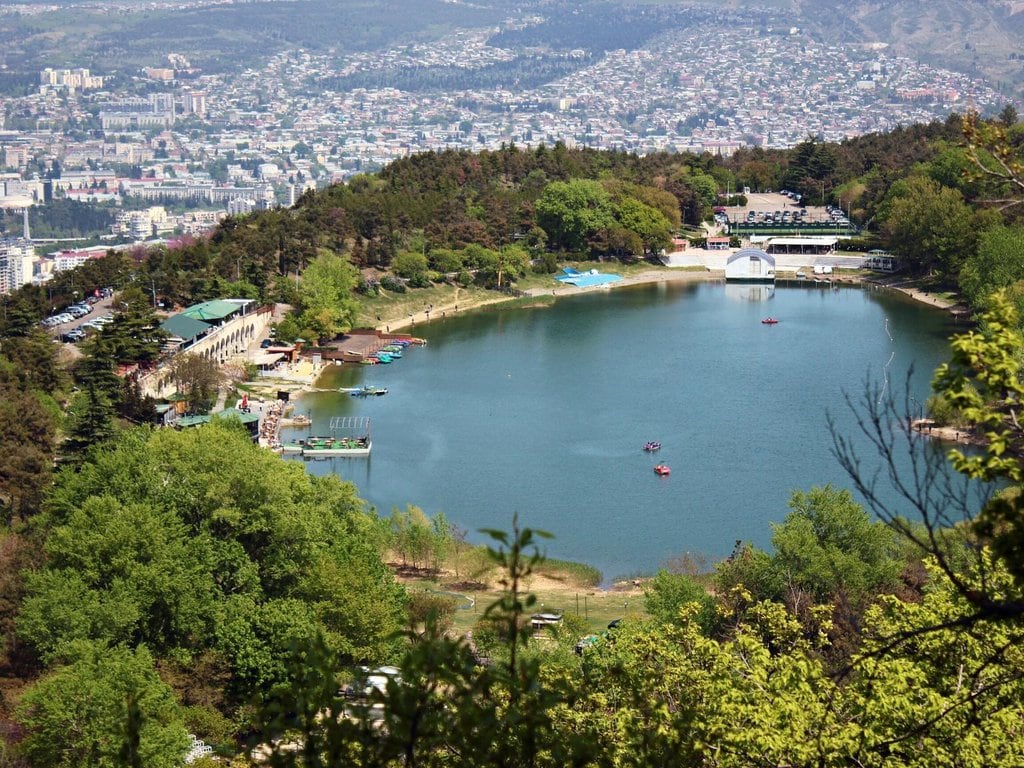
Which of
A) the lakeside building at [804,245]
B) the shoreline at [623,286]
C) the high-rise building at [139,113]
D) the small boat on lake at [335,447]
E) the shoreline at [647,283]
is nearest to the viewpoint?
the small boat on lake at [335,447]

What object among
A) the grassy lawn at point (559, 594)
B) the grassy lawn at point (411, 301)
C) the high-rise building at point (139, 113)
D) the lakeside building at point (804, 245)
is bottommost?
the grassy lawn at point (559, 594)

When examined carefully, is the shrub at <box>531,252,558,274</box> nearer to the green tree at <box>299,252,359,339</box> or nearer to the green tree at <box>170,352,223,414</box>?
the green tree at <box>299,252,359,339</box>

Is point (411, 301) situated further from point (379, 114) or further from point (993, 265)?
point (379, 114)

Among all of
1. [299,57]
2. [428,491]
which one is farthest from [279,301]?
[299,57]

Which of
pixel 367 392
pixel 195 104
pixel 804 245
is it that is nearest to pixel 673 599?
pixel 367 392

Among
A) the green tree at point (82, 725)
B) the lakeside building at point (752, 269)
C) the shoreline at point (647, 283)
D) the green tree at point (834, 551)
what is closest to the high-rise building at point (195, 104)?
the shoreline at point (647, 283)

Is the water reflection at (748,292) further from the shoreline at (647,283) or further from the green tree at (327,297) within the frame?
the green tree at (327,297)

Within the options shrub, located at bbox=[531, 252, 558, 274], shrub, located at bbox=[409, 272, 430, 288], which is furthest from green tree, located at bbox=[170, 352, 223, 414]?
shrub, located at bbox=[531, 252, 558, 274]
